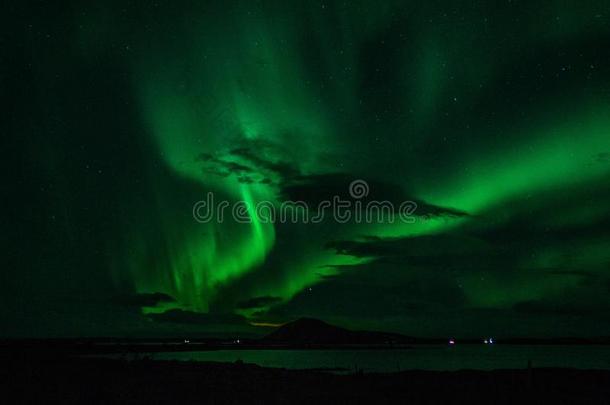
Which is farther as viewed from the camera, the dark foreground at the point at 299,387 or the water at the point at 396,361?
the water at the point at 396,361

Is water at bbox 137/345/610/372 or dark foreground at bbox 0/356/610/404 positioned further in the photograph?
water at bbox 137/345/610/372

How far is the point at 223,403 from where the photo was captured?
26297 millimetres

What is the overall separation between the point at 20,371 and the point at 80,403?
19.6m

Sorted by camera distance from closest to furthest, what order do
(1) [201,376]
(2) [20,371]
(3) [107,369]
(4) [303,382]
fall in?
(4) [303,382] < (1) [201,376] < (2) [20,371] < (3) [107,369]

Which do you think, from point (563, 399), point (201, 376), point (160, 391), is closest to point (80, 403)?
point (160, 391)

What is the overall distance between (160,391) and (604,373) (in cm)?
3161

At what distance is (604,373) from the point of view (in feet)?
139

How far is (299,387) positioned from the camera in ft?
109

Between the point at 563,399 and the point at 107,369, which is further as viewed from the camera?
the point at 107,369

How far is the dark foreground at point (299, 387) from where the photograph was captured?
2780cm

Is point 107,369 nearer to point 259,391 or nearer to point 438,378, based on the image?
point 259,391

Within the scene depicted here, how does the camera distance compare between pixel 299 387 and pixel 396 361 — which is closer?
pixel 299 387

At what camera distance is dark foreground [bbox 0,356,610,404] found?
91.2 ft

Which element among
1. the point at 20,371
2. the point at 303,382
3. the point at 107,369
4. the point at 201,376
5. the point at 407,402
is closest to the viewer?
the point at 407,402
